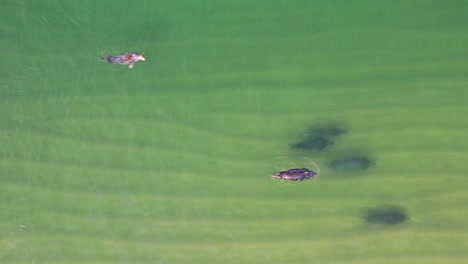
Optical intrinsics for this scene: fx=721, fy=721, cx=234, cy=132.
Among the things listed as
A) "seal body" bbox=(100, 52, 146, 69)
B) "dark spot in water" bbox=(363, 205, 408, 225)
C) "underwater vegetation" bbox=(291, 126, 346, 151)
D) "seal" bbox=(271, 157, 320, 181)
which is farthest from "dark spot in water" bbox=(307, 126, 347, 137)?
"seal body" bbox=(100, 52, 146, 69)

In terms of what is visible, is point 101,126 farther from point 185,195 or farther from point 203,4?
point 203,4

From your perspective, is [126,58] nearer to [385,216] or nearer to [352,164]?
[352,164]

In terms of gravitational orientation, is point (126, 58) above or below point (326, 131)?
above

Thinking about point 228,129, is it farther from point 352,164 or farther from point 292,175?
point 352,164

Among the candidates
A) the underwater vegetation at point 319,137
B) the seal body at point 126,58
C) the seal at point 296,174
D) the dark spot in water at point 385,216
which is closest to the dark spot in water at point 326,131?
the underwater vegetation at point 319,137

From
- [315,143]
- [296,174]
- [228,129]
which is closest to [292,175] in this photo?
[296,174]

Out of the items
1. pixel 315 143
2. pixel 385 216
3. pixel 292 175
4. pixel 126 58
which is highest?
pixel 126 58

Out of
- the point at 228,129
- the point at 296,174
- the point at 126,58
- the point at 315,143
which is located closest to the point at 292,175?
the point at 296,174
